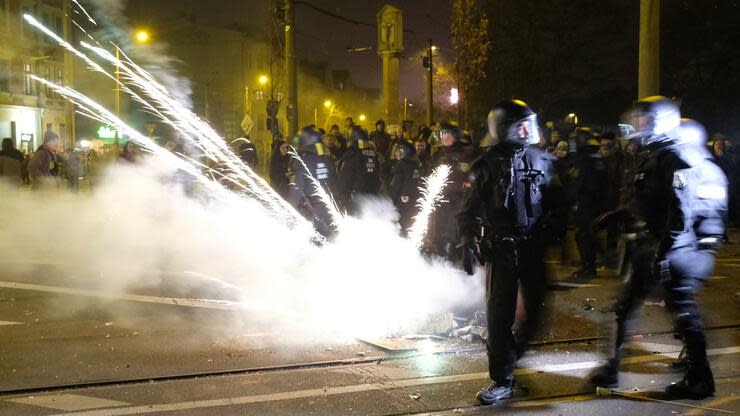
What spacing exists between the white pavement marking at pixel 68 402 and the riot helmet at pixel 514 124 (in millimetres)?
3015

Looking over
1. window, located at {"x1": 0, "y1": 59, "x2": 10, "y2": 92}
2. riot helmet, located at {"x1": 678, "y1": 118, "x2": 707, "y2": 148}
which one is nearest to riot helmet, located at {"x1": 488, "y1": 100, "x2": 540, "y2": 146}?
riot helmet, located at {"x1": 678, "y1": 118, "x2": 707, "y2": 148}

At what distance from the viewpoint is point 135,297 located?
884 cm

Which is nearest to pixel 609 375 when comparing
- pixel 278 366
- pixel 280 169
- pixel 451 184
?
pixel 278 366

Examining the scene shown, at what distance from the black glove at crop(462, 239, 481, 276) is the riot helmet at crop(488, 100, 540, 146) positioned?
2.29ft

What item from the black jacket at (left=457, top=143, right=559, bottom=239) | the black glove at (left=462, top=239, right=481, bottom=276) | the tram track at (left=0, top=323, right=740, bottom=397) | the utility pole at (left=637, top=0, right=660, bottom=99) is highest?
the utility pole at (left=637, top=0, right=660, bottom=99)

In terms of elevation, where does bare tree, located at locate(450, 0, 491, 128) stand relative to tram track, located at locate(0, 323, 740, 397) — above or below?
above

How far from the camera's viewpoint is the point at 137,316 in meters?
7.83

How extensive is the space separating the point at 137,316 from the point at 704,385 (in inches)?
209

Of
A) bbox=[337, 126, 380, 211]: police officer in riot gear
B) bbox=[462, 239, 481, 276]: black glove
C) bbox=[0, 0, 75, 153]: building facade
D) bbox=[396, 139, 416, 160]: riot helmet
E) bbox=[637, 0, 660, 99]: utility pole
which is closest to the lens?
bbox=[462, 239, 481, 276]: black glove

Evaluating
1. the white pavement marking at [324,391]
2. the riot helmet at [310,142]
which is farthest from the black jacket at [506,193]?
the riot helmet at [310,142]

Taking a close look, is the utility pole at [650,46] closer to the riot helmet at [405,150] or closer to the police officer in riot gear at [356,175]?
the riot helmet at [405,150]

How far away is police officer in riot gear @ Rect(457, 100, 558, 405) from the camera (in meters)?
4.92

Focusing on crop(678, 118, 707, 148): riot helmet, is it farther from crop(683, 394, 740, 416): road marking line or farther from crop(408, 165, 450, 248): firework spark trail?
crop(408, 165, 450, 248): firework spark trail

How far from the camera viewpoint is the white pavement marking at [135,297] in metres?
8.37
